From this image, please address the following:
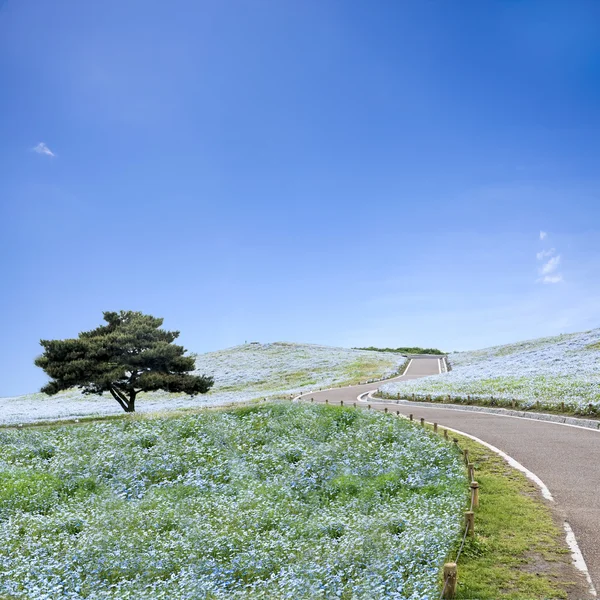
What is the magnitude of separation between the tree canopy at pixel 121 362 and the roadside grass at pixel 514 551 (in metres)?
28.6

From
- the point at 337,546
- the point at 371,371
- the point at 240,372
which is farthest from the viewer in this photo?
the point at 240,372

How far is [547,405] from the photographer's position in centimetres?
2770

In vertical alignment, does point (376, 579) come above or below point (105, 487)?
below

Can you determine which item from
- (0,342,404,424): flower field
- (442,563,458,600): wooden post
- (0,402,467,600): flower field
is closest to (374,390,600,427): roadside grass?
(0,402,467,600): flower field

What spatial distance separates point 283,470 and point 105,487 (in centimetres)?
581

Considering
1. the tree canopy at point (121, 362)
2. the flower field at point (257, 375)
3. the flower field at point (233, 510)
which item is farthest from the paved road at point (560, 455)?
the flower field at point (257, 375)

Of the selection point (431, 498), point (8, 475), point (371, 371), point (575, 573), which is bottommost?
point (575, 573)

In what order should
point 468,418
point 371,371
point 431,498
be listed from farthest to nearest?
point 371,371 < point 468,418 < point 431,498

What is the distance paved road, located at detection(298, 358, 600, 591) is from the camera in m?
11.6

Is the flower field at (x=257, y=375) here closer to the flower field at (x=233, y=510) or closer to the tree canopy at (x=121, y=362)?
the tree canopy at (x=121, y=362)

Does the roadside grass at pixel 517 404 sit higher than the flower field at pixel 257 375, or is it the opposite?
the flower field at pixel 257 375

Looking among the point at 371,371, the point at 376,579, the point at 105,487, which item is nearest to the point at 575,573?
the point at 376,579

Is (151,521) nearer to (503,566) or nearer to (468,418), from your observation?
(503,566)

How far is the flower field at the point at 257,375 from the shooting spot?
55.9 metres
